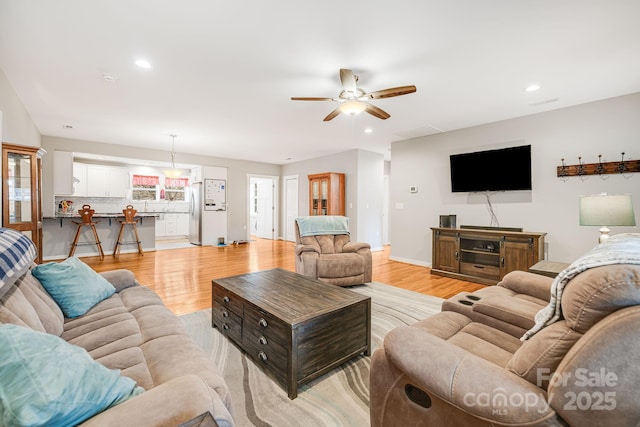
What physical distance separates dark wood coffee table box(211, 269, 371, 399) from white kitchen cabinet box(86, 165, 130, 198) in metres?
7.30

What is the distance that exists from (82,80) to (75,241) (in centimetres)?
396

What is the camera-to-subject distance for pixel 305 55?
2510mm

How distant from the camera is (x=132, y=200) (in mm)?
8133

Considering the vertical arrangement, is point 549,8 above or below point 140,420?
above

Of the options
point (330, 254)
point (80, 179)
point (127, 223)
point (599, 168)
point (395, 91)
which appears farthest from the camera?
point (80, 179)

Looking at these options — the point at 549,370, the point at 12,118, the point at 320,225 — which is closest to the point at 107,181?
the point at 12,118

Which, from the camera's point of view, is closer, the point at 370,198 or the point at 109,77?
the point at 109,77

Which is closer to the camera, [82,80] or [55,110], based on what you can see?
[82,80]

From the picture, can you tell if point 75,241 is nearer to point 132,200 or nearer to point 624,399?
point 132,200

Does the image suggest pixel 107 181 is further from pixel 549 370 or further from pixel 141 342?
pixel 549 370

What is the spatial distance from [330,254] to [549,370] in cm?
306

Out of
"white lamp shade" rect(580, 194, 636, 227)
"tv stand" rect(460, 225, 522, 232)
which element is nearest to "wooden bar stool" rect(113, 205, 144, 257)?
"tv stand" rect(460, 225, 522, 232)

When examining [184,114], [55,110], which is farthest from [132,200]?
[184,114]

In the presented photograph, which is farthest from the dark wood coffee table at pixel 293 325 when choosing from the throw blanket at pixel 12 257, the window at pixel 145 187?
the window at pixel 145 187
